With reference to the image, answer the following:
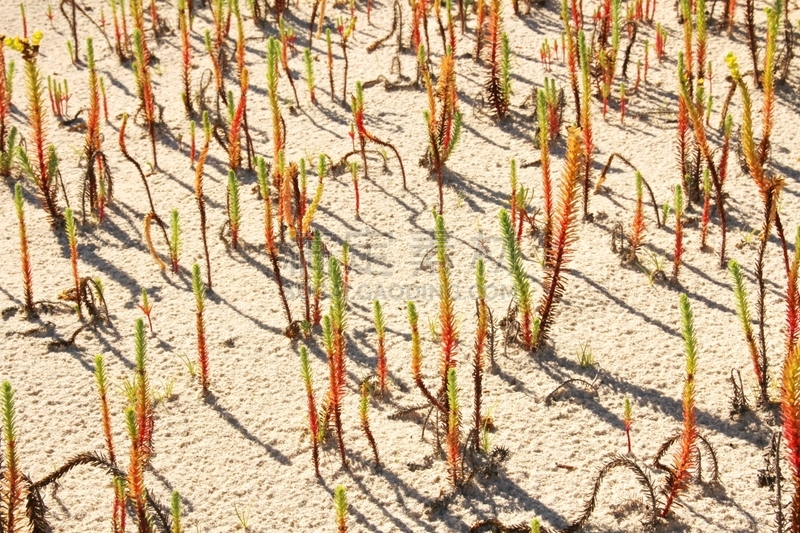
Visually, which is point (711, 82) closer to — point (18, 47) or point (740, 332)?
point (740, 332)

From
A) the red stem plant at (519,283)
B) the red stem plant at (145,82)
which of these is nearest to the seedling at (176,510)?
the red stem plant at (519,283)

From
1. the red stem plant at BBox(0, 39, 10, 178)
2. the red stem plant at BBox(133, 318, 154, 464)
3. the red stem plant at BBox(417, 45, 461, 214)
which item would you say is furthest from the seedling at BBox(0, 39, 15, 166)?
the red stem plant at BBox(133, 318, 154, 464)

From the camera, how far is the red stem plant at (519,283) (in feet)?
13.2

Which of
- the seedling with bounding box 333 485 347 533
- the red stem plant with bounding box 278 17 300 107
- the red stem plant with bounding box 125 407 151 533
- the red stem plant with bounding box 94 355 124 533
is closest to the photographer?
the seedling with bounding box 333 485 347 533

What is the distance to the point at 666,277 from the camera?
201 inches

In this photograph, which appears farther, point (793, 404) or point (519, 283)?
point (519, 283)

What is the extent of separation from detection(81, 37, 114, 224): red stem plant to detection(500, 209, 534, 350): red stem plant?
2387mm

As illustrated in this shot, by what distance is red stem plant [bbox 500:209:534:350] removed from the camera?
4022mm

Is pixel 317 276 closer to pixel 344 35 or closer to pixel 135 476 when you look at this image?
pixel 135 476

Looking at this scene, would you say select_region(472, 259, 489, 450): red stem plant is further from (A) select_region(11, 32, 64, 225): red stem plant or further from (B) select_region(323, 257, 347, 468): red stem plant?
(A) select_region(11, 32, 64, 225): red stem plant

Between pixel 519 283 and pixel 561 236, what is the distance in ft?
0.85

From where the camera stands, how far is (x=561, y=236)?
4.37 metres

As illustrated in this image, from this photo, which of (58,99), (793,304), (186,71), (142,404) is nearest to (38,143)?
(186,71)

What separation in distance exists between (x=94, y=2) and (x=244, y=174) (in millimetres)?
3351
